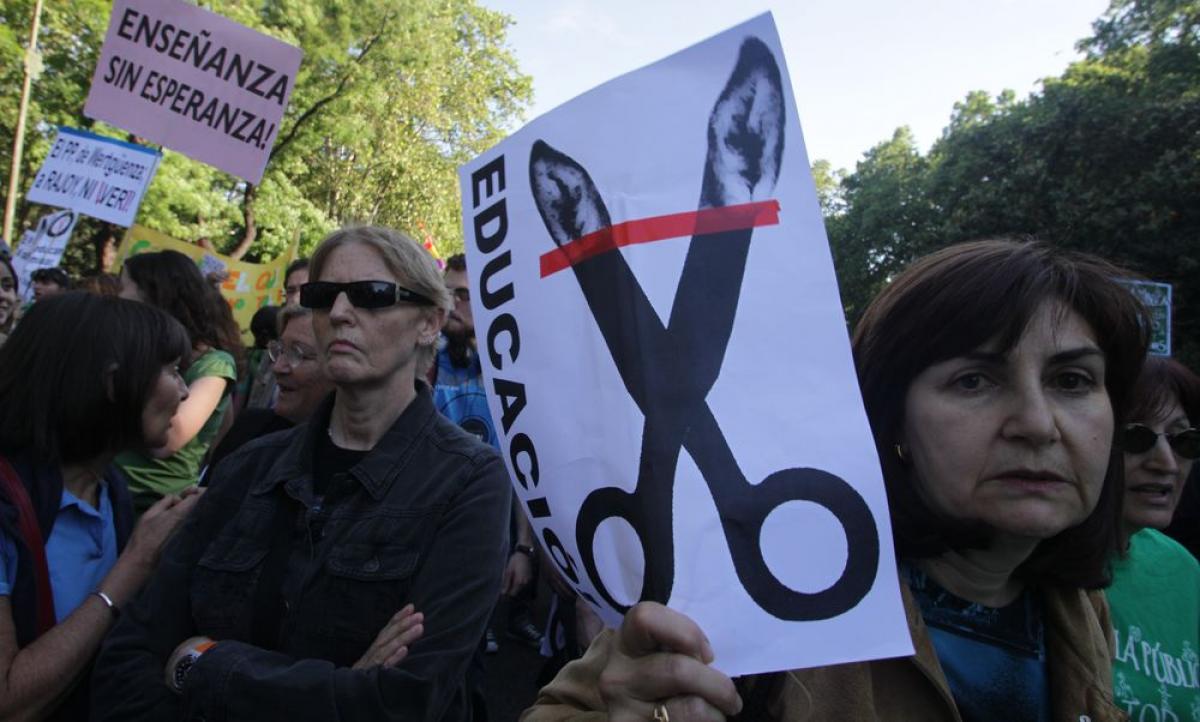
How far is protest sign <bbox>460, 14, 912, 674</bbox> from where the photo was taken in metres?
0.96

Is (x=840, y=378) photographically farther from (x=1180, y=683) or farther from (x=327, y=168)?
(x=327, y=168)

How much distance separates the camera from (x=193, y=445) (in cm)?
298

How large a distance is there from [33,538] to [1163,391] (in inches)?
121

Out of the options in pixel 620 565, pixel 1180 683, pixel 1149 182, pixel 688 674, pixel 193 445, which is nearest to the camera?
pixel 688 674

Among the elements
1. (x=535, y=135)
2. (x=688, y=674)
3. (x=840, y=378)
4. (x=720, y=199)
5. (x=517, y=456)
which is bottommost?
(x=688, y=674)

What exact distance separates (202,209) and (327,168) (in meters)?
7.49

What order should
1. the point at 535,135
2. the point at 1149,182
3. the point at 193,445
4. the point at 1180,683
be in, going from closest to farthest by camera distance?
the point at 535,135 → the point at 1180,683 → the point at 193,445 → the point at 1149,182

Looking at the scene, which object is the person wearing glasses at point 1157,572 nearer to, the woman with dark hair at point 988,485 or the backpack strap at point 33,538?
the woman with dark hair at point 988,485

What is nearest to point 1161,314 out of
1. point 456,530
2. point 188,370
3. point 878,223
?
point 456,530

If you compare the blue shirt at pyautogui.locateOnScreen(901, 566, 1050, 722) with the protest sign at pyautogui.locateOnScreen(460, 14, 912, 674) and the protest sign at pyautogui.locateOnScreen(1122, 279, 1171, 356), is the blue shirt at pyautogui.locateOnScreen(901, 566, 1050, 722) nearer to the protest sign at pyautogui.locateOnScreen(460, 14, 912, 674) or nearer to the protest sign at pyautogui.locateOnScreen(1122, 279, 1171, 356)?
the protest sign at pyautogui.locateOnScreen(460, 14, 912, 674)

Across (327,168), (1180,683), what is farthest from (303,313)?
(327,168)

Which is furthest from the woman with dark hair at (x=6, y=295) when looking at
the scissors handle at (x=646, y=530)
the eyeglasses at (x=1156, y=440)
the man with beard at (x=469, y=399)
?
the eyeglasses at (x=1156, y=440)

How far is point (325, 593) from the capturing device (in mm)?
1755

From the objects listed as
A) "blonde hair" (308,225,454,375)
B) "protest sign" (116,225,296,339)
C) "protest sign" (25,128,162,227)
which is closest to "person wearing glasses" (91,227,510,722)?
"blonde hair" (308,225,454,375)
